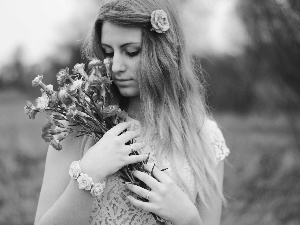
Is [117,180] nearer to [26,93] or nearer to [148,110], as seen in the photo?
[148,110]

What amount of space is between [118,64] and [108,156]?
0.41 meters

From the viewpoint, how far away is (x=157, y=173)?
7.39ft

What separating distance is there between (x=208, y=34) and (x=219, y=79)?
5.79 ft

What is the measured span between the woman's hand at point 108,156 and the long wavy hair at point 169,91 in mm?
296

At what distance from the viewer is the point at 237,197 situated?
7223 mm

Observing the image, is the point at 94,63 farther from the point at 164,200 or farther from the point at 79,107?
the point at 164,200

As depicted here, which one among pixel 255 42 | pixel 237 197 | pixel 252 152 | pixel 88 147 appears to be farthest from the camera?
A: pixel 252 152

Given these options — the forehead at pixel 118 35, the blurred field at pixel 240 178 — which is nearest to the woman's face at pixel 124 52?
the forehead at pixel 118 35

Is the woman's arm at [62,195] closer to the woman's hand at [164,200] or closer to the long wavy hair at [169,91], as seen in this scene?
the woman's hand at [164,200]


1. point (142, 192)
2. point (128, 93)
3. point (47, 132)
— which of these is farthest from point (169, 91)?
point (47, 132)

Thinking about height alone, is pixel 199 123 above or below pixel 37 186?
above

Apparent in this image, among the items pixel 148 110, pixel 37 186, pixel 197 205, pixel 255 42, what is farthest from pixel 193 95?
pixel 37 186

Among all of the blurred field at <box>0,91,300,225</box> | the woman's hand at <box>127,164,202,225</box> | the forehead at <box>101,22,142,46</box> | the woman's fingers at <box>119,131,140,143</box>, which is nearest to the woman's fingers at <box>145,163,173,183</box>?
the woman's hand at <box>127,164,202,225</box>

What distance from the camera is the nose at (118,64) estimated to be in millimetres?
2285
